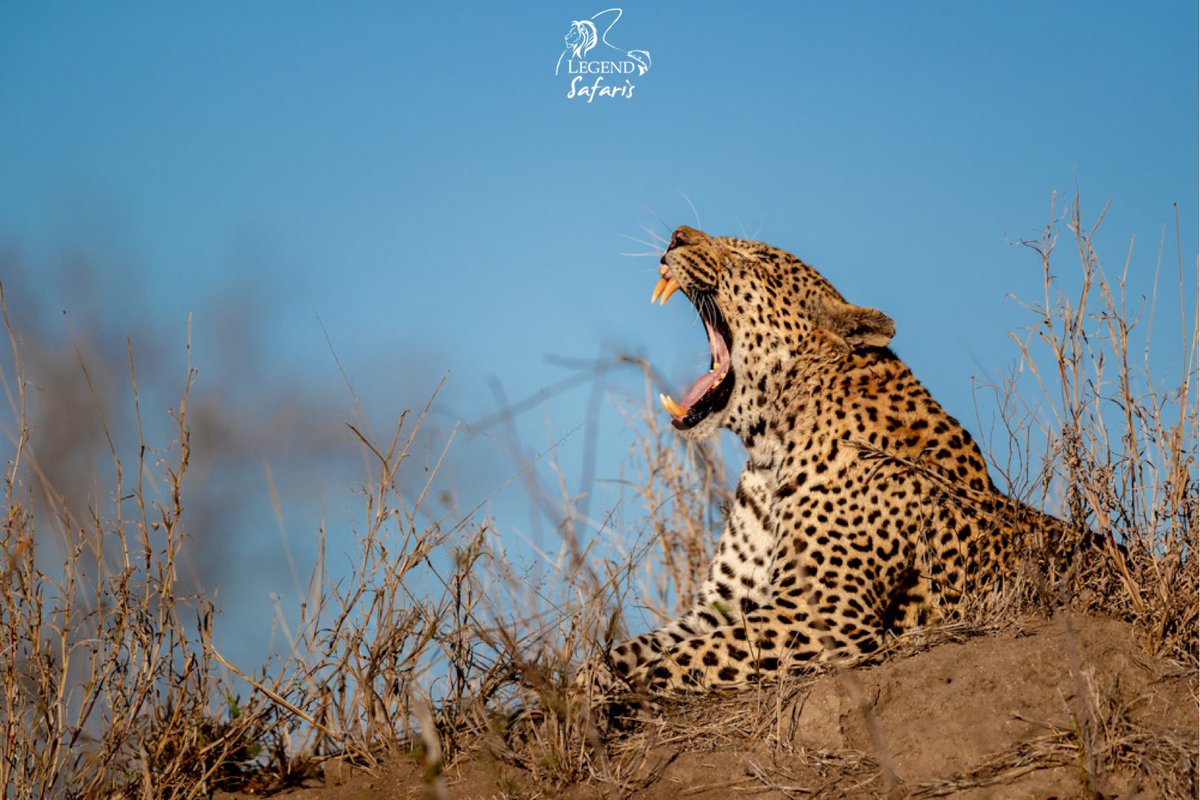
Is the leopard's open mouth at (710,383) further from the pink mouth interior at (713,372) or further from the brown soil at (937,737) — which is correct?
the brown soil at (937,737)

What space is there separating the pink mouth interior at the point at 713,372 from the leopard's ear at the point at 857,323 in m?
0.58

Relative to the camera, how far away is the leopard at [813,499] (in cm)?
555

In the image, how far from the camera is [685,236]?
7.14 meters

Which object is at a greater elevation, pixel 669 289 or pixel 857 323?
pixel 669 289

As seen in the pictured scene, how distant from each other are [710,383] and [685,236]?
88 cm

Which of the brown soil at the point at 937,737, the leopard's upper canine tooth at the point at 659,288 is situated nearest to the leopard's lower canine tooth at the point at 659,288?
the leopard's upper canine tooth at the point at 659,288

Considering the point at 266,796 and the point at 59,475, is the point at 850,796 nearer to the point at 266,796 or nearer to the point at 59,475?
the point at 266,796

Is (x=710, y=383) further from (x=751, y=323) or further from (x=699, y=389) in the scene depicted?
(x=751, y=323)

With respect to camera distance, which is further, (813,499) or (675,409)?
(675,409)

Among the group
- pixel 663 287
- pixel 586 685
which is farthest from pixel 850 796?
pixel 663 287

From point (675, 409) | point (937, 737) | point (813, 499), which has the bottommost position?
point (937, 737)

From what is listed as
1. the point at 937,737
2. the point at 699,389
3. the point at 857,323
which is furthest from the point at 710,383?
the point at 937,737

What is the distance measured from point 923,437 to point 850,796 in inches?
81.3

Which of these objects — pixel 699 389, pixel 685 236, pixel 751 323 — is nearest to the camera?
pixel 751 323
